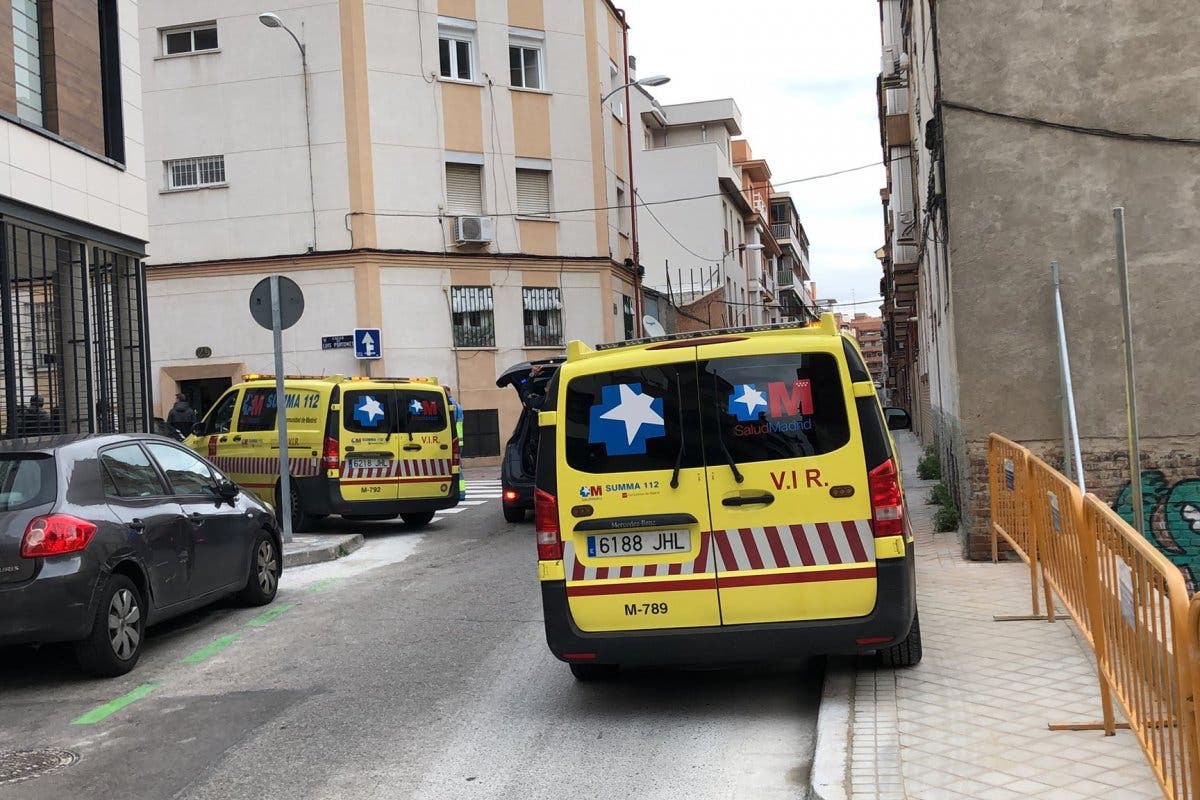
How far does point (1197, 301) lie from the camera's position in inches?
400

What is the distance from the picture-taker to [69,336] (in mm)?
14156

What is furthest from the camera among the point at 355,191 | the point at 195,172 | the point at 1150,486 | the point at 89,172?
the point at 195,172

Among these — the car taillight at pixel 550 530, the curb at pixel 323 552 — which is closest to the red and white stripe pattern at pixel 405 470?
the curb at pixel 323 552

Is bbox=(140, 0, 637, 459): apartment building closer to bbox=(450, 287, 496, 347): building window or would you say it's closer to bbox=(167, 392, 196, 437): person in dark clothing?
bbox=(450, 287, 496, 347): building window

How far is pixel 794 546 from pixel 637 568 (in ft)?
2.68

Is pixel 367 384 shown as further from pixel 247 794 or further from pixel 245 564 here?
pixel 247 794

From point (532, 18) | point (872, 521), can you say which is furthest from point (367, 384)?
point (532, 18)

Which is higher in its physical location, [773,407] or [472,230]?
[472,230]

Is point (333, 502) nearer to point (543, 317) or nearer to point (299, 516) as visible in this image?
point (299, 516)

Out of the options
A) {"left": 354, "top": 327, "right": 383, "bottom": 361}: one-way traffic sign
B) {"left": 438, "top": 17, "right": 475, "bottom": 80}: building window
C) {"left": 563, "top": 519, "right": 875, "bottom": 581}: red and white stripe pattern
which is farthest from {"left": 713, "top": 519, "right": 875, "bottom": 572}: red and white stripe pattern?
{"left": 438, "top": 17, "right": 475, "bottom": 80}: building window

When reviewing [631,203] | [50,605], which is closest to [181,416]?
[631,203]

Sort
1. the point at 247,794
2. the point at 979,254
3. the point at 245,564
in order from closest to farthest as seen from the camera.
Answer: the point at 247,794, the point at 245,564, the point at 979,254

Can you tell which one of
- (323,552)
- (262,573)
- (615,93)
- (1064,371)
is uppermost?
(615,93)

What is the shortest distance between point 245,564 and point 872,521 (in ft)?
18.1
